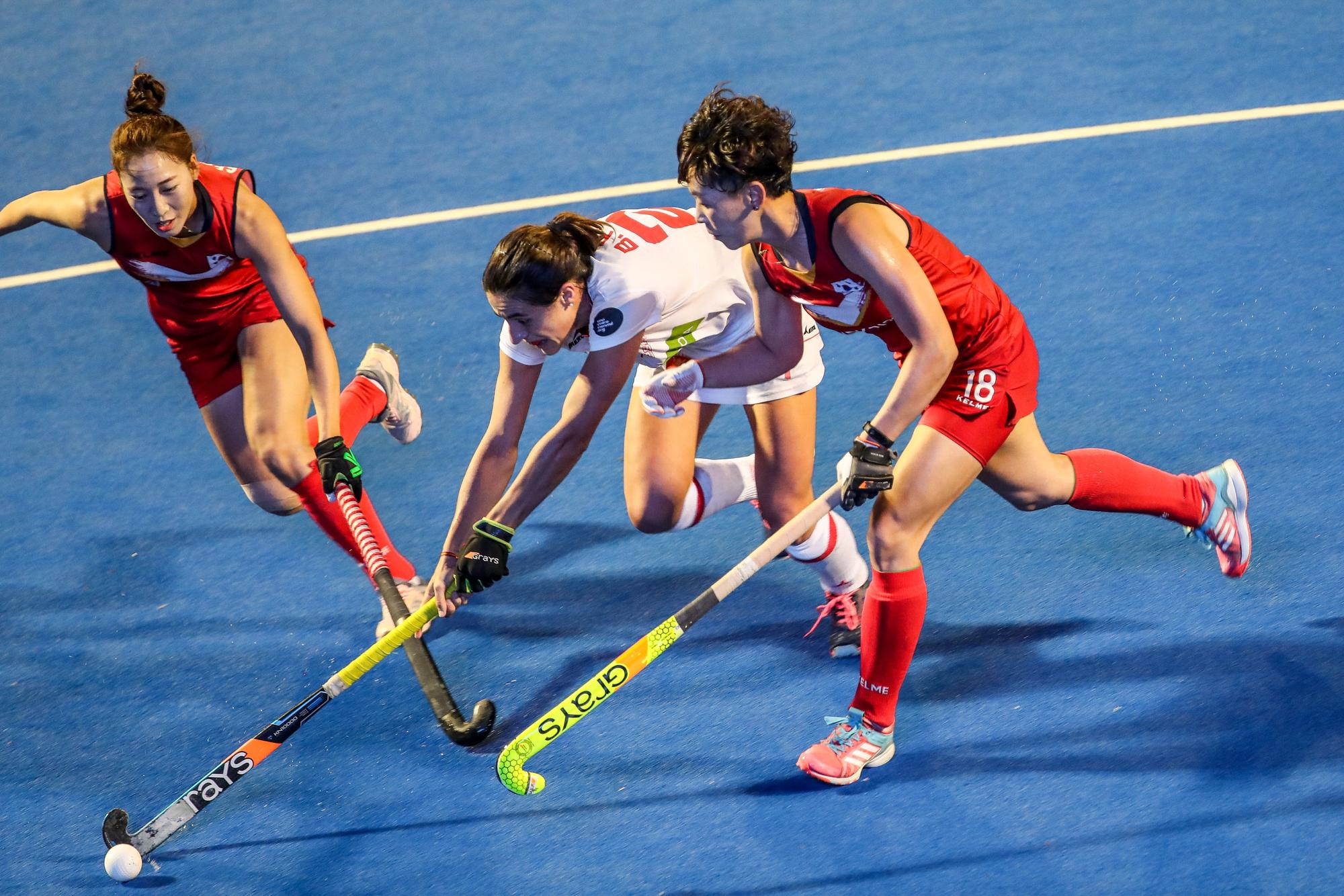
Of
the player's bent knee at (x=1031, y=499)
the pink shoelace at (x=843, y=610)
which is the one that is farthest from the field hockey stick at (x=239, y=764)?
the player's bent knee at (x=1031, y=499)

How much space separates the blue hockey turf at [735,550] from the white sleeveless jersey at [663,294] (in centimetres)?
85

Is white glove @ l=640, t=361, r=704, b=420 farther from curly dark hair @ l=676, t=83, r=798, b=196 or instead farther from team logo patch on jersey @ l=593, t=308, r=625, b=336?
curly dark hair @ l=676, t=83, r=798, b=196

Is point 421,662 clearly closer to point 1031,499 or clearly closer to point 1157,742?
point 1031,499

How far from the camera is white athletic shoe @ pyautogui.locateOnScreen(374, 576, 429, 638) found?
421cm

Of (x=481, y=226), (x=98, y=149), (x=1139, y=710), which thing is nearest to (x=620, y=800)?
(x=1139, y=710)

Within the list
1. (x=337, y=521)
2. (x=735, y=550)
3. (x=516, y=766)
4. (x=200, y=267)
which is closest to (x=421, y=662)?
(x=337, y=521)

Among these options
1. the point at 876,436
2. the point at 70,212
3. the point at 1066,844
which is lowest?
the point at 1066,844

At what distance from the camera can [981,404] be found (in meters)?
A: 3.35

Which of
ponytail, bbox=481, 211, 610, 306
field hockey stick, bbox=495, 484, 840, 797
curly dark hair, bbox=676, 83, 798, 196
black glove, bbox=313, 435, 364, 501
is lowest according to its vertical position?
field hockey stick, bbox=495, 484, 840, 797

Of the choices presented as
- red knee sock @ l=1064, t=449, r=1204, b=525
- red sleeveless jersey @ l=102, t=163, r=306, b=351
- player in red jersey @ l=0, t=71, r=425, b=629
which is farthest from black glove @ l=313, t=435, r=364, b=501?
red knee sock @ l=1064, t=449, r=1204, b=525

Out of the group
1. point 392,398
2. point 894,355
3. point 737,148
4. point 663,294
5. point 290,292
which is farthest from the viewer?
point 392,398

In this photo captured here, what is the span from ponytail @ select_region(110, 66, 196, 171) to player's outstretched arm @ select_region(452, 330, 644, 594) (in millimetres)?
1270

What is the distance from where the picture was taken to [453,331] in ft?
18.8

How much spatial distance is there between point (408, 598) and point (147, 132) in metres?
1.55
